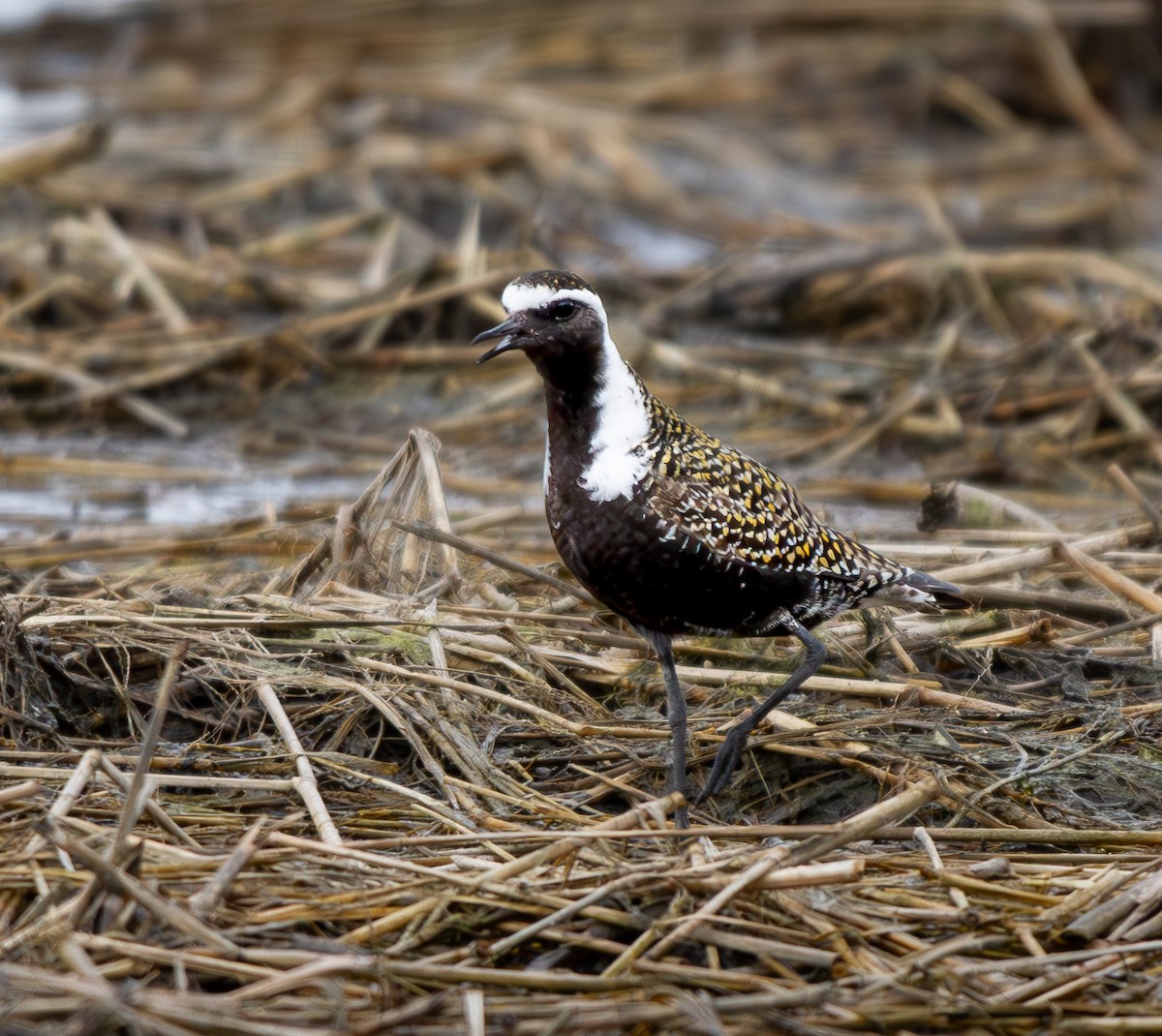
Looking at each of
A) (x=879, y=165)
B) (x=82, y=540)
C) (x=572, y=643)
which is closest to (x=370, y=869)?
(x=572, y=643)

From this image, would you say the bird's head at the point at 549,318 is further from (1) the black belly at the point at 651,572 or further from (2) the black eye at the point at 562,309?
(1) the black belly at the point at 651,572

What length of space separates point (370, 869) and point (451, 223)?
8079 millimetres

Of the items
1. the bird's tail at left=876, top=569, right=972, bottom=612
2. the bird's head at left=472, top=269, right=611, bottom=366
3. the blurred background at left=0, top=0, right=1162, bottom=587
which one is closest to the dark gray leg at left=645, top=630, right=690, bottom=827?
the bird's tail at left=876, top=569, right=972, bottom=612

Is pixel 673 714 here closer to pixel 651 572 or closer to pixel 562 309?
pixel 651 572

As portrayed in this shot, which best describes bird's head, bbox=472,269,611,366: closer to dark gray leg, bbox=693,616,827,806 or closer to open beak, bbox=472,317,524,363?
open beak, bbox=472,317,524,363

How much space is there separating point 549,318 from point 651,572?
2.45 ft

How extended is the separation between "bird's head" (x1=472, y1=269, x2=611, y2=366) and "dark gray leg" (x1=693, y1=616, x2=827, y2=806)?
1.07 m

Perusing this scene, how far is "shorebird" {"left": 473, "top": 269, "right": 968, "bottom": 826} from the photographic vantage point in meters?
4.69

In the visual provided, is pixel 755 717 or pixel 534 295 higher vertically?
pixel 534 295

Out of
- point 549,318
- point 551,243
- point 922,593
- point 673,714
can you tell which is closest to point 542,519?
point 922,593

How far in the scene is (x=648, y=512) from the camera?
15.4 ft

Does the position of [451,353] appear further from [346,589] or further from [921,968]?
[921,968]

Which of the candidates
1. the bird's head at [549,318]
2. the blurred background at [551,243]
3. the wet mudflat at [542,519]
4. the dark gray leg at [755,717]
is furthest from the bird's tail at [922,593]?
the blurred background at [551,243]

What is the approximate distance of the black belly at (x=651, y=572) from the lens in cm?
469
